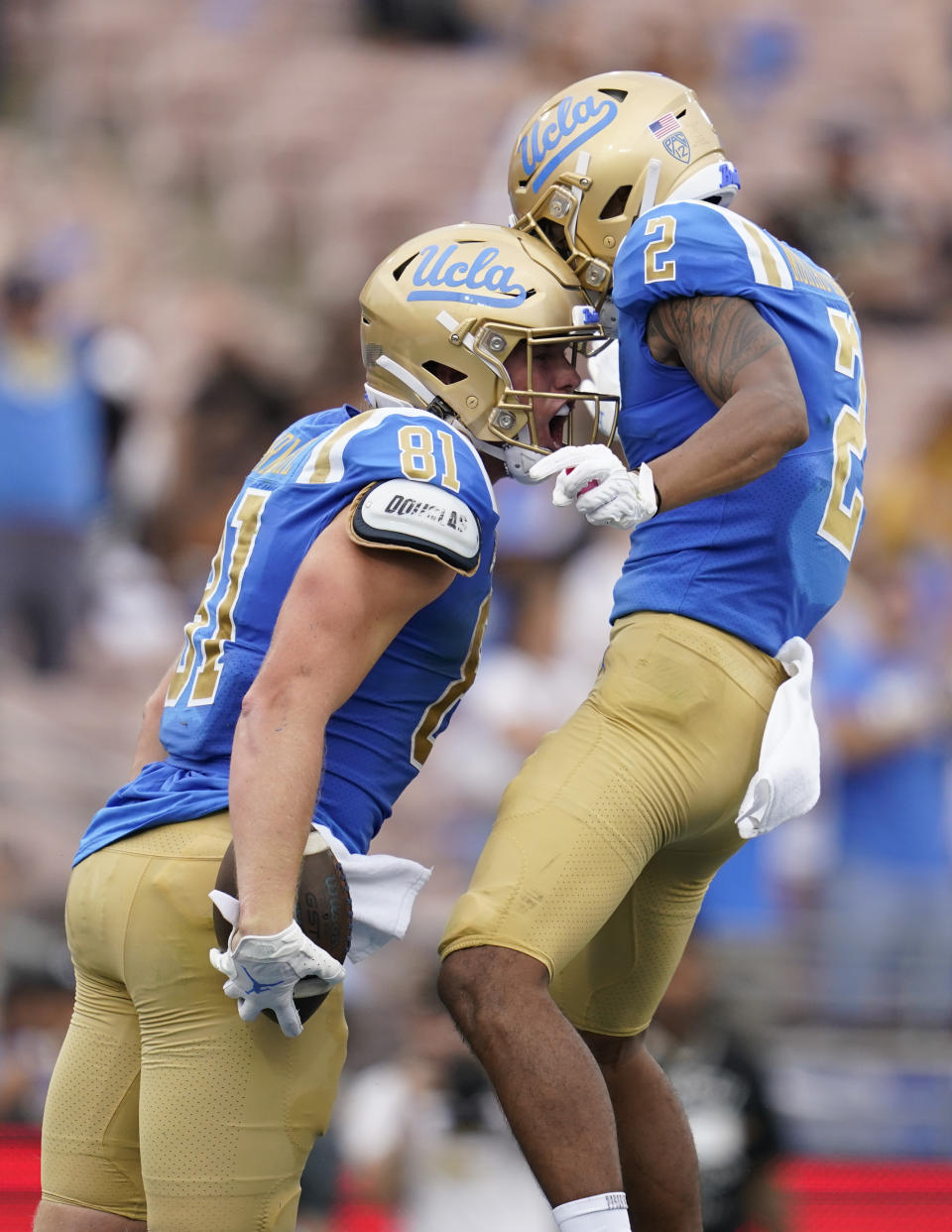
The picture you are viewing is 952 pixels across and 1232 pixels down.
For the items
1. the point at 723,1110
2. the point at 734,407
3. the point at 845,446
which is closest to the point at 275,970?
the point at 734,407

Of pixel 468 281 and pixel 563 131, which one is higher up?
pixel 563 131

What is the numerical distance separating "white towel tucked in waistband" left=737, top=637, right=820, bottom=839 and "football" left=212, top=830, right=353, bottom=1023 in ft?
2.45

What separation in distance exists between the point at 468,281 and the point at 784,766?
106 cm

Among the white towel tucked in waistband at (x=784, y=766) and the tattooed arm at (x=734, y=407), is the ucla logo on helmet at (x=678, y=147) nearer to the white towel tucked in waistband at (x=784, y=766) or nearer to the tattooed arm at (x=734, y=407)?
the tattooed arm at (x=734, y=407)

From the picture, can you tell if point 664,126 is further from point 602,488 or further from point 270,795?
point 270,795

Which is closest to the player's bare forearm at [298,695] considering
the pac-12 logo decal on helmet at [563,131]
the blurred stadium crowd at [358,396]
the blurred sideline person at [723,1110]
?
the pac-12 logo decal on helmet at [563,131]

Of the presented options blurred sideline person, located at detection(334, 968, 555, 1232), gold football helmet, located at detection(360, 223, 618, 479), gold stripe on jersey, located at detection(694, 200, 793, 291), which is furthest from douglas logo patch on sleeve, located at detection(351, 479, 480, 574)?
blurred sideline person, located at detection(334, 968, 555, 1232)

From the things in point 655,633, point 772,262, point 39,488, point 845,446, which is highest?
point 772,262

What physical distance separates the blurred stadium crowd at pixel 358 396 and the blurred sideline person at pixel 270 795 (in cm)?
248

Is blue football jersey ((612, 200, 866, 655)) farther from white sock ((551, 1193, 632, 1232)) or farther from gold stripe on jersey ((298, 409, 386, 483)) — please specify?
white sock ((551, 1193, 632, 1232))

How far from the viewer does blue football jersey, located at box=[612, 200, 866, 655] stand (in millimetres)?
3340

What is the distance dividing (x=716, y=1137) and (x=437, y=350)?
2922mm

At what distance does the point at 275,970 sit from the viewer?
2.86 metres

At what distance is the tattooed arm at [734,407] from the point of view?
3086 millimetres
